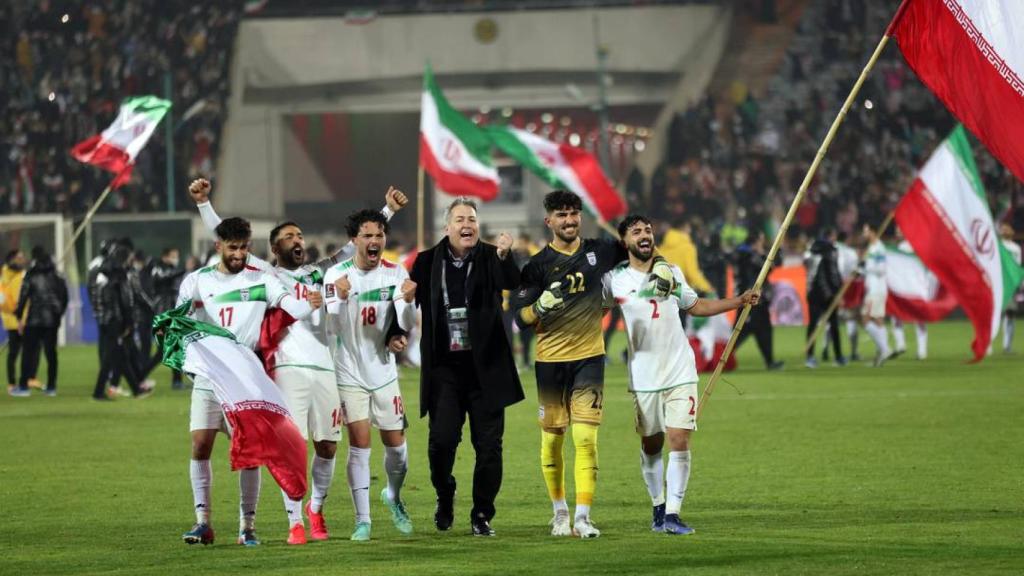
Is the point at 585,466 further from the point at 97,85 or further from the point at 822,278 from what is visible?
the point at 97,85

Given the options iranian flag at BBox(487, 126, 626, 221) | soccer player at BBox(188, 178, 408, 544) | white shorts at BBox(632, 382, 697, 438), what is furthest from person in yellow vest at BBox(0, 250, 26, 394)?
white shorts at BBox(632, 382, 697, 438)

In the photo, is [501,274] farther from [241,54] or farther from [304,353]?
[241,54]

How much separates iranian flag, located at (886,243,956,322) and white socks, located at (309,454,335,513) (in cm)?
1982

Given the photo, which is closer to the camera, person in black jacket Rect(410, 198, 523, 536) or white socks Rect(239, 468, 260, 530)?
white socks Rect(239, 468, 260, 530)

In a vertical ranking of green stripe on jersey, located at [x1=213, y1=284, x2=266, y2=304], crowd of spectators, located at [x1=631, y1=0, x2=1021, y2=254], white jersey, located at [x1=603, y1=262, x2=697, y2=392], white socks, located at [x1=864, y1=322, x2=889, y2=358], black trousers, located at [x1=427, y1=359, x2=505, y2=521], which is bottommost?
black trousers, located at [x1=427, y1=359, x2=505, y2=521]

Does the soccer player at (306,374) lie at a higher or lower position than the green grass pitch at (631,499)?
higher

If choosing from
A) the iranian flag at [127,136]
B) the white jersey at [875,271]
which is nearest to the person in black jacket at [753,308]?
the white jersey at [875,271]

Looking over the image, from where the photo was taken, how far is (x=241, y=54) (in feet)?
176

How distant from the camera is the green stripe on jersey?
10.6 meters

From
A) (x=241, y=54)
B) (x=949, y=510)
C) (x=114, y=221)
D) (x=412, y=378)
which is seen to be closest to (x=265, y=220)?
(x=241, y=54)

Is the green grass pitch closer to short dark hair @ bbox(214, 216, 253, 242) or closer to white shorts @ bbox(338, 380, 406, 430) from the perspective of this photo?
white shorts @ bbox(338, 380, 406, 430)

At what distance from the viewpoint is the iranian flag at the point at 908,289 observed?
30000mm

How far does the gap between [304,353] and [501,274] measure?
122 centimetres

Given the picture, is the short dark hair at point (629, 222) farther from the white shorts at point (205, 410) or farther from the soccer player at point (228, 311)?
the white shorts at point (205, 410)
